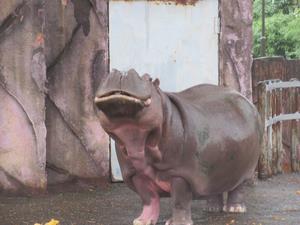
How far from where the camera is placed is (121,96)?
A: 14.6 ft

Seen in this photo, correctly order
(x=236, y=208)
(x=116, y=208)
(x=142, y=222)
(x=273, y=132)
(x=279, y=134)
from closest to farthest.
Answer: (x=142, y=222) < (x=236, y=208) < (x=116, y=208) < (x=273, y=132) < (x=279, y=134)

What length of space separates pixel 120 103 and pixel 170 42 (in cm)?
327

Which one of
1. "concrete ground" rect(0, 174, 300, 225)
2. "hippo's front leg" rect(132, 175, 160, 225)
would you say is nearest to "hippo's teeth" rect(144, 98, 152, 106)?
"hippo's front leg" rect(132, 175, 160, 225)

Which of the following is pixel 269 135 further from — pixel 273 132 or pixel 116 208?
pixel 116 208

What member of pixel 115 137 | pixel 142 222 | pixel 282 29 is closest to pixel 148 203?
pixel 142 222

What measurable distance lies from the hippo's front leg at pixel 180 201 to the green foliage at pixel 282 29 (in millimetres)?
12232

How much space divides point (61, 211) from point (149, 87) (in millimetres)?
1988

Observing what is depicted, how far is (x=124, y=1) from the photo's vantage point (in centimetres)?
757

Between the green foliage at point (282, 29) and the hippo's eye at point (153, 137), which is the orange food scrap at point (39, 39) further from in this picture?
the green foliage at point (282, 29)

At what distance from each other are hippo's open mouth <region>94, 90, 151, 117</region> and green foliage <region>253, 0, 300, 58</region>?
42.6 feet

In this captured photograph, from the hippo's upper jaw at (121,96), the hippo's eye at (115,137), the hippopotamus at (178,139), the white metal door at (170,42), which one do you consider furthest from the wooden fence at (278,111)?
the hippo's upper jaw at (121,96)

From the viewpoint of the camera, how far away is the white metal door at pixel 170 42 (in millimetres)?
7613

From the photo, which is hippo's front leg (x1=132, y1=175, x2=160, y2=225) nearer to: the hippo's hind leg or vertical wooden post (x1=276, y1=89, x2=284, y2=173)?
the hippo's hind leg

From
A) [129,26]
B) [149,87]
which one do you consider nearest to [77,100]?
[129,26]
